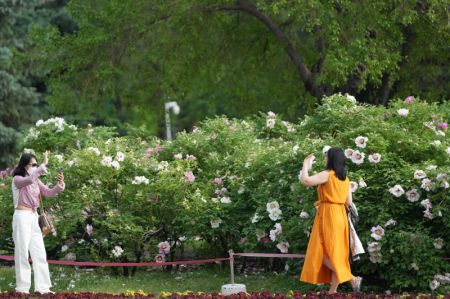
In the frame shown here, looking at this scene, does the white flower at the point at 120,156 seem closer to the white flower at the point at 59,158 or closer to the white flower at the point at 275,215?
the white flower at the point at 59,158

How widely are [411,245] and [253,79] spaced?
15.7 m

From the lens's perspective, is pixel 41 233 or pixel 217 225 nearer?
A: pixel 41 233

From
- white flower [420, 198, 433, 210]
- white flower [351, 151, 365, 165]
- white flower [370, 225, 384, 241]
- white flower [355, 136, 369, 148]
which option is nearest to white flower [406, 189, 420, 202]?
white flower [420, 198, 433, 210]

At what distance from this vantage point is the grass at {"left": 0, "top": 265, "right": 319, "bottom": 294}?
39.5 feet

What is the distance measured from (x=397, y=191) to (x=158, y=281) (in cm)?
338

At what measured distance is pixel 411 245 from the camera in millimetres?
10742

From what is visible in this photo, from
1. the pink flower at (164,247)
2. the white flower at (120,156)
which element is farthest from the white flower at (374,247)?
the white flower at (120,156)

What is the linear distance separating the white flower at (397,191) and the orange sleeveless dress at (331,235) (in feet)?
2.71

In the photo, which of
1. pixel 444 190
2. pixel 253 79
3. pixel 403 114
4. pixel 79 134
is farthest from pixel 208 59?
pixel 444 190

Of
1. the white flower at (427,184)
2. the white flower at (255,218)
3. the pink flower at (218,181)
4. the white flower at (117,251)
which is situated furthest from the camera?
the pink flower at (218,181)

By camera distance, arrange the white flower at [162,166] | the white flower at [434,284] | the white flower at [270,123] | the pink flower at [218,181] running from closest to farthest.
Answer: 1. the white flower at [434,284]
2. the white flower at [162,166]
3. the pink flower at [218,181]
4. the white flower at [270,123]

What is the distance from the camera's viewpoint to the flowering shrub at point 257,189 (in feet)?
36.1

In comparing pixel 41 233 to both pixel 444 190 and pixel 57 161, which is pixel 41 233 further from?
pixel 444 190

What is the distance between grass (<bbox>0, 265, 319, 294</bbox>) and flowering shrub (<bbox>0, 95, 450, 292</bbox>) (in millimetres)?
267
